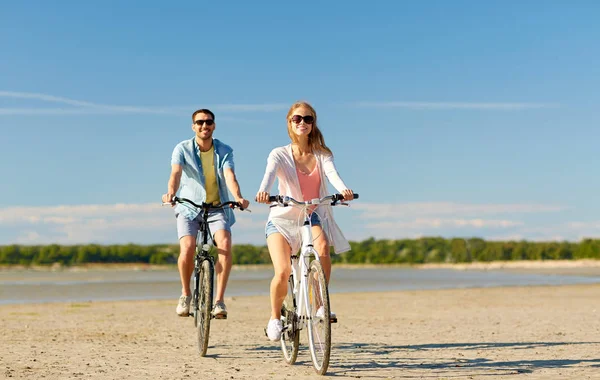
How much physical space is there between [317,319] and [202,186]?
2.52 m

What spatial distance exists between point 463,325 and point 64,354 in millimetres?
6100

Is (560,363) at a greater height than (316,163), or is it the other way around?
(316,163)

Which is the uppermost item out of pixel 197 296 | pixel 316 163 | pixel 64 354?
pixel 316 163

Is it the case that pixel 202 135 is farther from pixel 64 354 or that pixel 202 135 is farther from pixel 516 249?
pixel 516 249

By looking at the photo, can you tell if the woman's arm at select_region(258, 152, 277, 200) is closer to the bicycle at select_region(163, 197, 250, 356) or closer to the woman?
the woman

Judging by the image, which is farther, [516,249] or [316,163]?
[516,249]

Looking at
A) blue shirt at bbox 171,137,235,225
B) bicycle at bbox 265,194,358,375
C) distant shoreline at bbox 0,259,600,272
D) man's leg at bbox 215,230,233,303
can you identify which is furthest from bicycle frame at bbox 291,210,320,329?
distant shoreline at bbox 0,259,600,272

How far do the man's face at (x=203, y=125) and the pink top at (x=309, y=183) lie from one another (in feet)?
5.38

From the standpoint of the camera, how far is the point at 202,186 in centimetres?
909

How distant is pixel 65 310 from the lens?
16.6m

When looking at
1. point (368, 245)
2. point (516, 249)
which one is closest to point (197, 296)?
point (516, 249)

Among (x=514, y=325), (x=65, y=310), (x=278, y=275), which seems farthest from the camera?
(x=65, y=310)

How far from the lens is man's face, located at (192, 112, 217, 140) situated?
898 centimetres

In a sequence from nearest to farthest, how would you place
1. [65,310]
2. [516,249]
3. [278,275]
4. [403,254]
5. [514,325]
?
[278,275] < [514,325] < [65,310] < [516,249] < [403,254]
